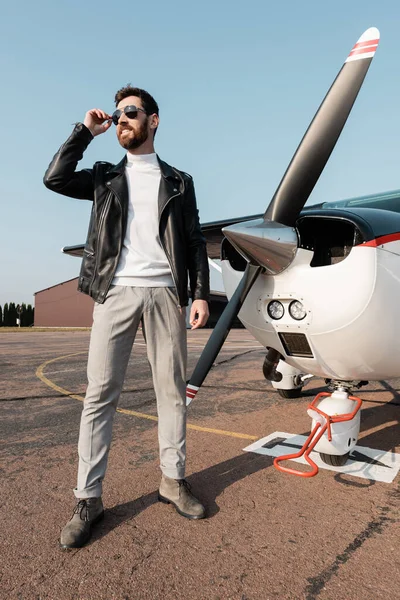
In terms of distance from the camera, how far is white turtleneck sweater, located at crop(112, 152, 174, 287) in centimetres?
221

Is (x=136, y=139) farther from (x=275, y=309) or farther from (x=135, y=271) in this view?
(x=275, y=309)

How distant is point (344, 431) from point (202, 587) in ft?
4.91

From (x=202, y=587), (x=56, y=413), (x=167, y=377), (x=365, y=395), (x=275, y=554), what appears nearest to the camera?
(x=202, y=587)

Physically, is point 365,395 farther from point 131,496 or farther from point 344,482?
point 131,496

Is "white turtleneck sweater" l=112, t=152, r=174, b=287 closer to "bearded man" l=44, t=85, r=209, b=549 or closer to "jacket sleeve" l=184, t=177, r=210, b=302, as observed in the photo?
"bearded man" l=44, t=85, r=209, b=549

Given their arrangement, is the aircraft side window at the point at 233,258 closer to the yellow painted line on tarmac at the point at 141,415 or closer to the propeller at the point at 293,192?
the propeller at the point at 293,192

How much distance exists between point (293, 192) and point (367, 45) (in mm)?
973

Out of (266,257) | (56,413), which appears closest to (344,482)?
(266,257)

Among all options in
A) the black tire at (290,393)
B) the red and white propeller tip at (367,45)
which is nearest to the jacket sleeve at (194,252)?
the red and white propeller tip at (367,45)

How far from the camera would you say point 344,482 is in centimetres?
263

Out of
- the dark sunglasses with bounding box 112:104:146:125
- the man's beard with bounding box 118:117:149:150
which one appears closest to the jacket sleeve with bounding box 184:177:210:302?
the man's beard with bounding box 118:117:149:150

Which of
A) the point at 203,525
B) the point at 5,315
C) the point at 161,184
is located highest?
the point at 161,184

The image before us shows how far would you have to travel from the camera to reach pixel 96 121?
224 cm

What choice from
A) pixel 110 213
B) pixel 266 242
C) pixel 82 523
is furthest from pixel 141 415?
pixel 110 213
